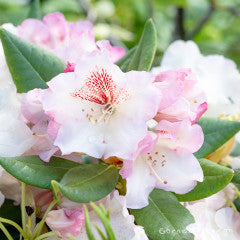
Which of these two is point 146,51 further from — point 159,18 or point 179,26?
point 159,18

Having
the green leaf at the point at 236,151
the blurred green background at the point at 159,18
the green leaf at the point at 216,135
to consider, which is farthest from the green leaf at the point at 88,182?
the blurred green background at the point at 159,18

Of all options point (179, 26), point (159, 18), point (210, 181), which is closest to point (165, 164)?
point (210, 181)

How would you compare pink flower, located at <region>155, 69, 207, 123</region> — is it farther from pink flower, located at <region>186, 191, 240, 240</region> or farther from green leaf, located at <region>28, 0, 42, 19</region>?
green leaf, located at <region>28, 0, 42, 19</region>

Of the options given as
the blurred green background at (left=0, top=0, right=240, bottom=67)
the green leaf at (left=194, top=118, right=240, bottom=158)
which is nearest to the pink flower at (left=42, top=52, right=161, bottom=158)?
the green leaf at (left=194, top=118, right=240, bottom=158)

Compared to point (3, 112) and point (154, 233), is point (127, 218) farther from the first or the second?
point (3, 112)

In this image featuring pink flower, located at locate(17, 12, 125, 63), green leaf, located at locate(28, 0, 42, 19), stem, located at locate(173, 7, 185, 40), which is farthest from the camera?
stem, located at locate(173, 7, 185, 40)

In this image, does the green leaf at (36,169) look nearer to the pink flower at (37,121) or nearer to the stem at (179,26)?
the pink flower at (37,121)

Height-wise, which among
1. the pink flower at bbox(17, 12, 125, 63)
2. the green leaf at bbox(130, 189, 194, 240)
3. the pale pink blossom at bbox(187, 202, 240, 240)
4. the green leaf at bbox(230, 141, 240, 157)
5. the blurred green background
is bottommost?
the blurred green background
